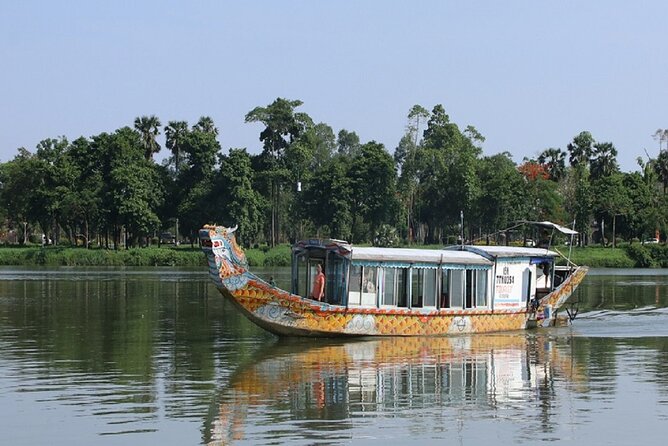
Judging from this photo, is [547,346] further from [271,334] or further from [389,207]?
[389,207]

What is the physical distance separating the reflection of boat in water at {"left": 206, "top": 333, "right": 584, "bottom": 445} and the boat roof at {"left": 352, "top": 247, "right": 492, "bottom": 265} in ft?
7.53

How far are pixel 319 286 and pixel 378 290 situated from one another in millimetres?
1708

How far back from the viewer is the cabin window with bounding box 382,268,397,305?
3350cm

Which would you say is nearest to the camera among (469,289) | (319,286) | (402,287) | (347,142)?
(319,286)

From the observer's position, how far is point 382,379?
2559 cm

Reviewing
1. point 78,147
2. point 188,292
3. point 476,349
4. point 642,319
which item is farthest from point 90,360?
point 78,147

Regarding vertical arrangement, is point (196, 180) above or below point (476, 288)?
above

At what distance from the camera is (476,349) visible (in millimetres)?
32062

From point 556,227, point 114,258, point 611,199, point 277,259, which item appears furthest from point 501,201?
point 556,227

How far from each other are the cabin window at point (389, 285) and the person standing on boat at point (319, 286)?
1805mm

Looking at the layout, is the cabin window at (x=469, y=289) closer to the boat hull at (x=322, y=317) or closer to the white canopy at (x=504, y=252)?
the boat hull at (x=322, y=317)

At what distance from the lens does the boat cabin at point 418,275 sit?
1300 inches

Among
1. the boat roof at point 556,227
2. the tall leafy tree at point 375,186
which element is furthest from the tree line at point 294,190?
the boat roof at point 556,227

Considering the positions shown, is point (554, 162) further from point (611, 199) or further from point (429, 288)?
point (429, 288)
